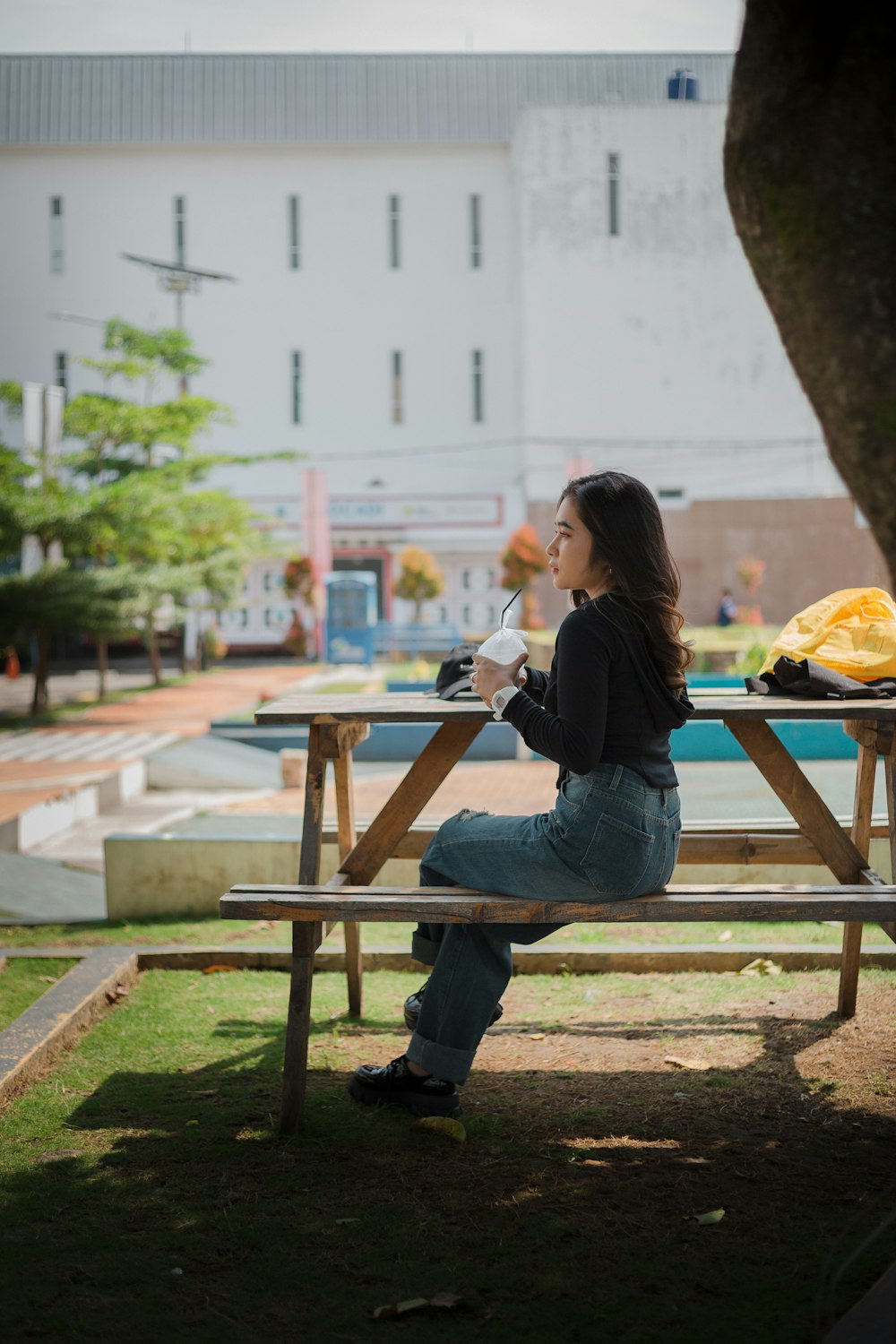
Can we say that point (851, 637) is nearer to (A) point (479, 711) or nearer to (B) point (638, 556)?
(B) point (638, 556)

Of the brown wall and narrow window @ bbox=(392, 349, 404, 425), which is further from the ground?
narrow window @ bbox=(392, 349, 404, 425)

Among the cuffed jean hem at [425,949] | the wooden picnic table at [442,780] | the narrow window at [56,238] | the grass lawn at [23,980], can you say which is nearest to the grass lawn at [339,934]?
the grass lawn at [23,980]

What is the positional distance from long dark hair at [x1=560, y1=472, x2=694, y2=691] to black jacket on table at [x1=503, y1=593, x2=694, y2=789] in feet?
0.10

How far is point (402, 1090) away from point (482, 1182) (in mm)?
430

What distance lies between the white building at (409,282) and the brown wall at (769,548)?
2.16ft

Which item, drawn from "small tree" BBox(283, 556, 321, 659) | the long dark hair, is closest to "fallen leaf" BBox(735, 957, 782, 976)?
the long dark hair

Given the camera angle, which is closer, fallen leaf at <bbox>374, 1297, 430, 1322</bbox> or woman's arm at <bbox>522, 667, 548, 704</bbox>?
fallen leaf at <bbox>374, 1297, 430, 1322</bbox>

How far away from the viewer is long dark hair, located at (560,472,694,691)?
290 centimetres

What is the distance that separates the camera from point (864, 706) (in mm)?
3266

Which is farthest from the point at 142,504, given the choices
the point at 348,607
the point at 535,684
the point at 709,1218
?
the point at 709,1218

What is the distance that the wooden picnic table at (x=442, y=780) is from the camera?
10.4 ft

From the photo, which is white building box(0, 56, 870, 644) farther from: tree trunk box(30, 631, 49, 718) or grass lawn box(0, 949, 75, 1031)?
grass lawn box(0, 949, 75, 1031)

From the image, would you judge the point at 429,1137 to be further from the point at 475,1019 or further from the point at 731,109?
the point at 731,109

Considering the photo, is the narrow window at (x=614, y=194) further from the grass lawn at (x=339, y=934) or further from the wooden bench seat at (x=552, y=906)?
the wooden bench seat at (x=552, y=906)
